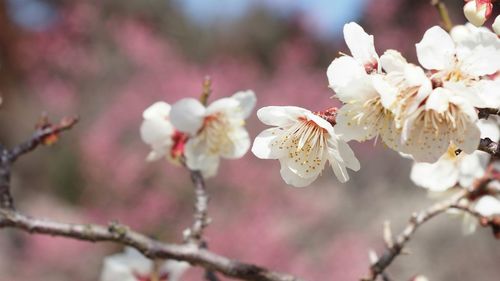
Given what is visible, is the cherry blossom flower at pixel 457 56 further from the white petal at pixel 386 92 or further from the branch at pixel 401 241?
the branch at pixel 401 241

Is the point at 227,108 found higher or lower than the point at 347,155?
higher

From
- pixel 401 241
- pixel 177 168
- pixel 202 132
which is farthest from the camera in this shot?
pixel 177 168

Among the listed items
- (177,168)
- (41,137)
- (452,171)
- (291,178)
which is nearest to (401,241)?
(452,171)

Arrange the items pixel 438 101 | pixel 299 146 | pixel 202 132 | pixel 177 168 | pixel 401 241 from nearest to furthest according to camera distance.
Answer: pixel 438 101 < pixel 299 146 < pixel 401 241 < pixel 202 132 < pixel 177 168

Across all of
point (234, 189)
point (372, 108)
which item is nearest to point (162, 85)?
point (234, 189)

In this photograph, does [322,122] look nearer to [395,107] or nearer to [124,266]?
[395,107]

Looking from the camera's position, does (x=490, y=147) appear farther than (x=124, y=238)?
No

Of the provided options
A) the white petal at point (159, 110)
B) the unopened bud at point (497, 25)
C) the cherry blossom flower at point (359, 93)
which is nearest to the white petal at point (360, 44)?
the cherry blossom flower at point (359, 93)
